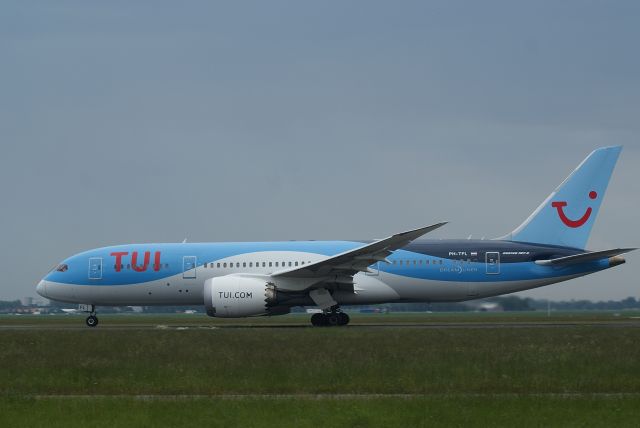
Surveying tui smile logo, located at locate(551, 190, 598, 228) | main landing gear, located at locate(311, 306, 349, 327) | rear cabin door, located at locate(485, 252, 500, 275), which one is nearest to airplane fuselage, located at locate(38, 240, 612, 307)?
rear cabin door, located at locate(485, 252, 500, 275)

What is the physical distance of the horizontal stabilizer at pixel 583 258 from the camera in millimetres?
33781

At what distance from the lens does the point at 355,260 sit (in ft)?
111

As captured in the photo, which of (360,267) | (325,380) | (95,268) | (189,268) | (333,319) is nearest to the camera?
(325,380)

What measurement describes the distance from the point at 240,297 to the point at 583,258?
13567 millimetres

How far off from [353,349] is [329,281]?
12269 mm

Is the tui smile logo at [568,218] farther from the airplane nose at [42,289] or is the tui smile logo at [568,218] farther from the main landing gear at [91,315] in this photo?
the airplane nose at [42,289]

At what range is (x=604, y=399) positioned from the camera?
551 inches

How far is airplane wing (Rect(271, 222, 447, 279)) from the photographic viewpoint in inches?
1286

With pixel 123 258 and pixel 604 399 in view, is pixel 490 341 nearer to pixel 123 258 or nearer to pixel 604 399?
pixel 604 399

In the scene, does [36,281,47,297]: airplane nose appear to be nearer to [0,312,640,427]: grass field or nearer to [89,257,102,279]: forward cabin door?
[89,257,102,279]: forward cabin door

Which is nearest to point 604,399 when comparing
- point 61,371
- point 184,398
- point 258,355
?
point 184,398

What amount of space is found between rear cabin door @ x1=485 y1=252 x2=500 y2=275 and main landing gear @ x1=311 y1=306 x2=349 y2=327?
6129mm

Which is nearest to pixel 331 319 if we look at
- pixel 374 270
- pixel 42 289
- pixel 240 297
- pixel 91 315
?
pixel 374 270

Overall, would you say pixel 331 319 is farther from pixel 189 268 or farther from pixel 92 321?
pixel 92 321
